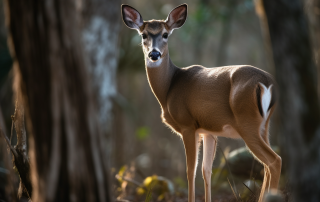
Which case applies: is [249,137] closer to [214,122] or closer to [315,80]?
[214,122]

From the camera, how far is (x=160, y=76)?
6.04 m

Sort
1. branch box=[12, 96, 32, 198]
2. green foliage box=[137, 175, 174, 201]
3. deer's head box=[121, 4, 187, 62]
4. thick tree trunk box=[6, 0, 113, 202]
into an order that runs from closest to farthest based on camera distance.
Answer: thick tree trunk box=[6, 0, 113, 202] → branch box=[12, 96, 32, 198] → deer's head box=[121, 4, 187, 62] → green foliage box=[137, 175, 174, 201]

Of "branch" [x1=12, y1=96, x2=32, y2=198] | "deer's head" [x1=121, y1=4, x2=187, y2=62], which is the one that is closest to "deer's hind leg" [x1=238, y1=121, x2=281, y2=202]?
"deer's head" [x1=121, y1=4, x2=187, y2=62]

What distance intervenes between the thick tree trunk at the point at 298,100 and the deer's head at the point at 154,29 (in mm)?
2806

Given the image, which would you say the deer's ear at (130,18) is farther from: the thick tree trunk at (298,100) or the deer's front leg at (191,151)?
the thick tree trunk at (298,100)

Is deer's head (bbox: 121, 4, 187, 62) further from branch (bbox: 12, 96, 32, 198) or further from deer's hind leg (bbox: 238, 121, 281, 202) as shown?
branch (bbox: 12, 96, 32, 198)

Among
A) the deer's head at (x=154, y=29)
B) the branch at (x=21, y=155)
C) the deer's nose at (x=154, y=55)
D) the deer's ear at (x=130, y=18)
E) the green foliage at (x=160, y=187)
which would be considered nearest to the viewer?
the branch at (x=21, y=155)

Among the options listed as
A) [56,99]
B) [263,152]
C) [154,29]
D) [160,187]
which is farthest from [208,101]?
[56,99]

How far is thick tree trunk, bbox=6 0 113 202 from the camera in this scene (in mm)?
2832

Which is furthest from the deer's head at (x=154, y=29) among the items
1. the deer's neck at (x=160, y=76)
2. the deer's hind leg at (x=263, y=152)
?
the deer's hind leg at (x=263, y=152)

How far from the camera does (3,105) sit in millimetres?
8469

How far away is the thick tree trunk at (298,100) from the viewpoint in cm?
288

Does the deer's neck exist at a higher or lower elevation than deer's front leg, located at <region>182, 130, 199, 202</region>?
higher

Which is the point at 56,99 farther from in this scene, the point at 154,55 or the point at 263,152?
the point at 154,55
